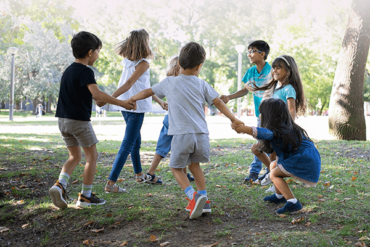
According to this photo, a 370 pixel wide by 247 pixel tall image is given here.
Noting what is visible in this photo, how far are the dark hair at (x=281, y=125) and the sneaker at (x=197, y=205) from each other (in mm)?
941

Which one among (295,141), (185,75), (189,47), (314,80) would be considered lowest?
(295,141)

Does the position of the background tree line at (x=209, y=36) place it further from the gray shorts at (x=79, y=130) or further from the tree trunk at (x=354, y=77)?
the gray shorts at (x=79, y=130)

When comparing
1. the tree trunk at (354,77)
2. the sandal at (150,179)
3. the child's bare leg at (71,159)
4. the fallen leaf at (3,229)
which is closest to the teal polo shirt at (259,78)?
the sandal at (150,179)

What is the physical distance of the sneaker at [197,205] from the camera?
318 centimetres

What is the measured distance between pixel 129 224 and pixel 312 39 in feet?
105

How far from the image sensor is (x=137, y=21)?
112ft

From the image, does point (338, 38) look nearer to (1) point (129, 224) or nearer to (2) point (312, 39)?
(2) point (312, 39)

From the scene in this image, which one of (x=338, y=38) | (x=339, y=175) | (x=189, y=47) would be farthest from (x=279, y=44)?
(x=189, y=47)

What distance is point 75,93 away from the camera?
354cm

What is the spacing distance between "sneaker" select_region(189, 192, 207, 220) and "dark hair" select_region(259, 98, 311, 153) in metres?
0.94

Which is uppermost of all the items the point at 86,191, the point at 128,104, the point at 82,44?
the point at 82,44

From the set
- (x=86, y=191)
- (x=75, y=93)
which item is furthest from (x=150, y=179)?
(x=75, y=93)

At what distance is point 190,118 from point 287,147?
3.35 ft

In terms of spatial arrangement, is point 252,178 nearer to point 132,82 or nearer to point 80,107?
point 132,82
